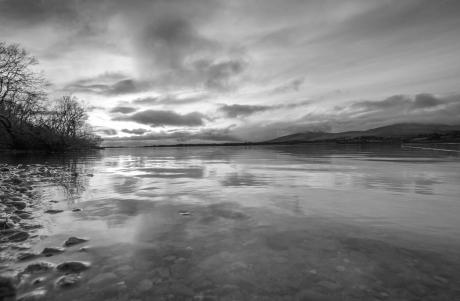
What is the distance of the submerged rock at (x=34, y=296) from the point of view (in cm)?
242

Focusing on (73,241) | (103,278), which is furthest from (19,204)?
(103,278)

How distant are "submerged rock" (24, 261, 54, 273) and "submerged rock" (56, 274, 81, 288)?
0.38 m

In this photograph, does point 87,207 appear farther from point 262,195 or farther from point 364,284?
point 364,284

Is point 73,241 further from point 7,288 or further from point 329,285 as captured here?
point 329,285

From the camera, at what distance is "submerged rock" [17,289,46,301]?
2.42m

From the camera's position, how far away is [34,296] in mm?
2475

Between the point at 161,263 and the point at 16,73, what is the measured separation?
25.7 meters

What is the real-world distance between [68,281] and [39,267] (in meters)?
0.63

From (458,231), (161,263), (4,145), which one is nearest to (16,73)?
(161,263)

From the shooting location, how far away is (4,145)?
147 ft

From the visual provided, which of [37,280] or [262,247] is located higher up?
[37,280]

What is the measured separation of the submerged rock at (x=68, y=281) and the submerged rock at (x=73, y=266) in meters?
0.15

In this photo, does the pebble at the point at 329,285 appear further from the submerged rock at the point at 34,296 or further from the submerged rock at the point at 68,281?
the submerged rock at the point at 34,296

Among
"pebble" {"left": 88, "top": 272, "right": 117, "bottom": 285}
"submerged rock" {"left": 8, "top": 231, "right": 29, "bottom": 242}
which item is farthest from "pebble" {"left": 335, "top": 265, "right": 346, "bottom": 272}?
"submerged rock" {"left": 8, "top": 231, "right": 29, "bottom": 242}
